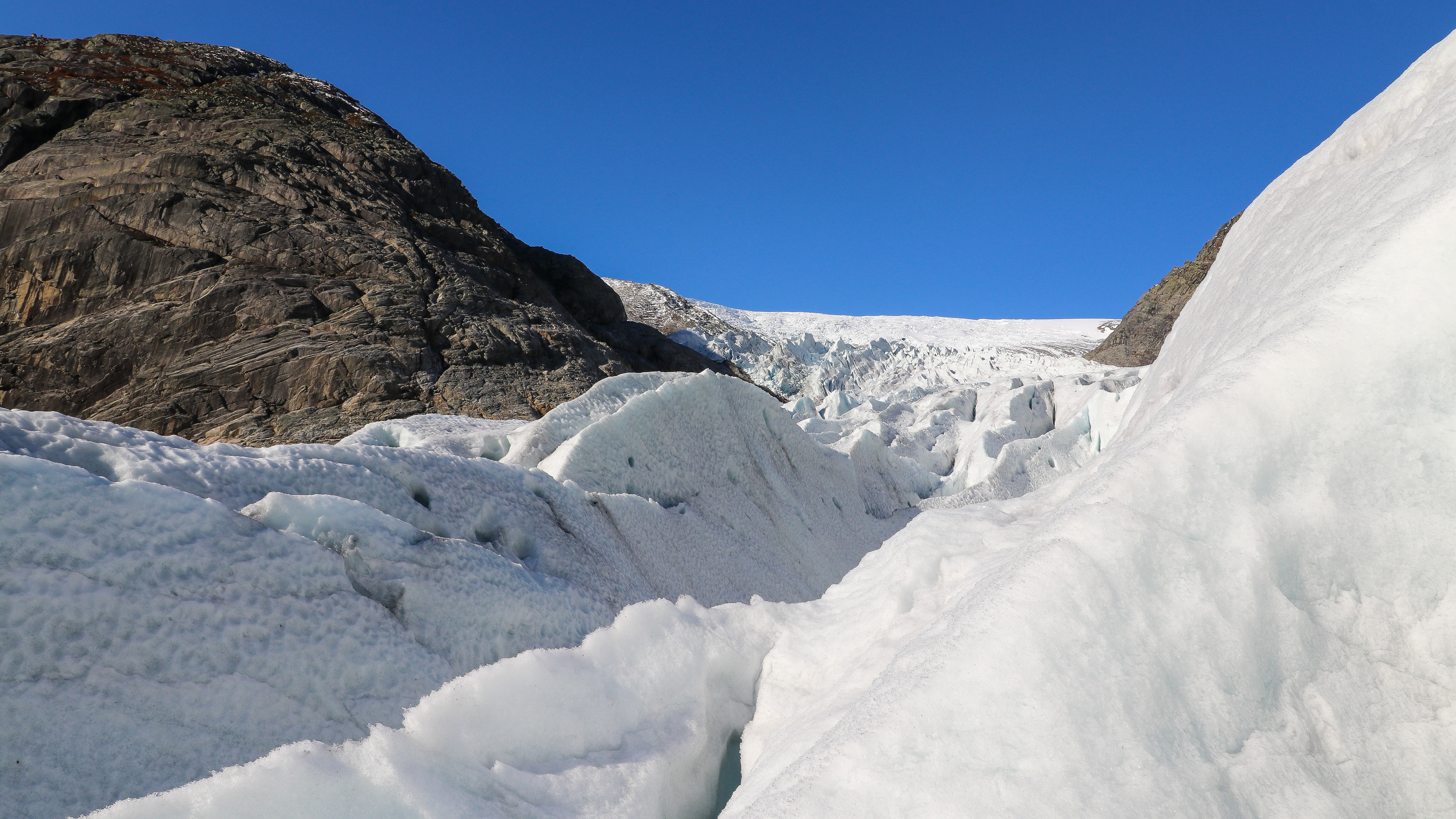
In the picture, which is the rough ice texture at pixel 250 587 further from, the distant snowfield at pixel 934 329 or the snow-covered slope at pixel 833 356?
the distant snowfield at pixel 934 329

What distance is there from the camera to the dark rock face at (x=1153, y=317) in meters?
35.8

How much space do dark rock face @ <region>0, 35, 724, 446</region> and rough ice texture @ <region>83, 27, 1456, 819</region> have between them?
10021 mm

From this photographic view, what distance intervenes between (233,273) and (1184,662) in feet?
48.4

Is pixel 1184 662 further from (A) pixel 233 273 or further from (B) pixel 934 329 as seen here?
(B) pixel 934 329

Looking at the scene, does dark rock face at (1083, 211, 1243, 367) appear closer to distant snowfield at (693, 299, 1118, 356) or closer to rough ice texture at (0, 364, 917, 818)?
distant snowfield at (693, 299, 1118, 356)

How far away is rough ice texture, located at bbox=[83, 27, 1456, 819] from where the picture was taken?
143 centimetres

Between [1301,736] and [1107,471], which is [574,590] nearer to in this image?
[1107,471]

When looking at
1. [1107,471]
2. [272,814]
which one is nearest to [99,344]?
[272,814]

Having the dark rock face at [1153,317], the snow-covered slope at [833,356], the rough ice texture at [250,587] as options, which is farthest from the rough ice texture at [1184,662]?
the dark rock face at [1153,317]

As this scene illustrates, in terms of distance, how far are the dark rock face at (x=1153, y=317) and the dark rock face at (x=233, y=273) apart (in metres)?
28.6

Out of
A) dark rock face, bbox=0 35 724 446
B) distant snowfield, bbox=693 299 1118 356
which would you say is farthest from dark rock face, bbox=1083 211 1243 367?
dark rock face, bbox=0 35 724 446

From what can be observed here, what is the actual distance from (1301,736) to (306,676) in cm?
297

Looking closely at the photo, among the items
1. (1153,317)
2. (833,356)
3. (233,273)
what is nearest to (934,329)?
(1153,317)

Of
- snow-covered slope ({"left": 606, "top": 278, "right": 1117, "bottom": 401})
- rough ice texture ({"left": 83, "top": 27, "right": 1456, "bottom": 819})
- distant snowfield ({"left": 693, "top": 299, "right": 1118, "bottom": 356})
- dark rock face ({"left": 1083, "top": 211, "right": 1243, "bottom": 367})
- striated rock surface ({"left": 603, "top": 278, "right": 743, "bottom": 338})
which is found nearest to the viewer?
rough ice texture ({"left": 83, "top": 27, "right": 1456, "bottom": 819})
